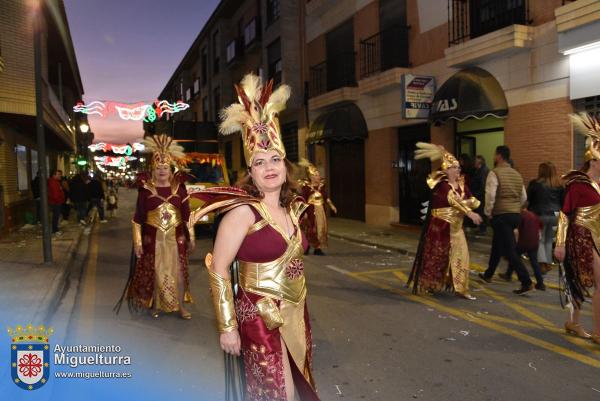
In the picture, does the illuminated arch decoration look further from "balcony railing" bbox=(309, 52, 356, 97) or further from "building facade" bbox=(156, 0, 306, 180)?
"balcony railing" bbox=(309, 52, 356, 97)

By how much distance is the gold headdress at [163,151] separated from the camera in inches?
233

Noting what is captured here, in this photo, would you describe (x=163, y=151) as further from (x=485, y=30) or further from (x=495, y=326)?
(x=485, y=30)

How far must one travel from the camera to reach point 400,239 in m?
12.7

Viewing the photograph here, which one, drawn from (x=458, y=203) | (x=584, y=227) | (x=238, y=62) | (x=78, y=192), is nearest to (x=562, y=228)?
(x=584, y=227)

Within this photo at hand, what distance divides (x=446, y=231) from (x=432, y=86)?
7.57m

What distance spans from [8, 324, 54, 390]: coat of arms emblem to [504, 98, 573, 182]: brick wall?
970 cm

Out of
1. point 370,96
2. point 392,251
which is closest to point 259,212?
point 392,251

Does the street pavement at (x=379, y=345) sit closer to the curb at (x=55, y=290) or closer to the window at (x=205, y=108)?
the curb at (x=55, y=290)

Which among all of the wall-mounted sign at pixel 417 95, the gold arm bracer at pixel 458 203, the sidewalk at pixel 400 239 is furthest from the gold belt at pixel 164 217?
the wall-mounted sign at pixel 417 95

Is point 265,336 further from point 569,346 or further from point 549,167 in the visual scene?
point 549,167

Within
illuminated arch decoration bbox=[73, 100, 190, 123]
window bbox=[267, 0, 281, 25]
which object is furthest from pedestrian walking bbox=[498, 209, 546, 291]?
window bbox=[267, 0, 281, 25]

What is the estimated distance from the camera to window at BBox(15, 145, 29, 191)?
16.6m

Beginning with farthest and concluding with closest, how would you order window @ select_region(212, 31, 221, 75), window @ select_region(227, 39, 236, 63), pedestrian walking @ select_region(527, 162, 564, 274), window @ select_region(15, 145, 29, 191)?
window @ select_region(212, 31, 221, 75) → window @ select_region(227, 39, 236, 63) → window @ select_region(15, 145, 29, 191) → pedestrian walking @ select_region(527, 162, 564, 274)

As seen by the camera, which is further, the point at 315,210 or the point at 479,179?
the point at 479,179
